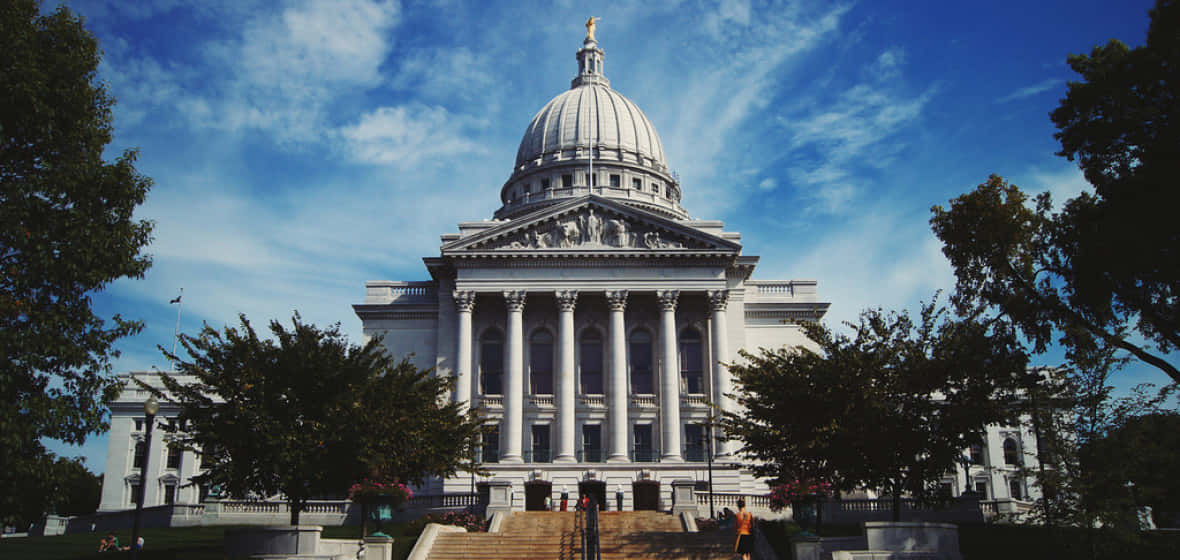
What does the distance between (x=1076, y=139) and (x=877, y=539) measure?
1649 centimetres

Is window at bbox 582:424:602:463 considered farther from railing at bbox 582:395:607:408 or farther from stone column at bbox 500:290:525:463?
stone column at bbox 500:290:525:463

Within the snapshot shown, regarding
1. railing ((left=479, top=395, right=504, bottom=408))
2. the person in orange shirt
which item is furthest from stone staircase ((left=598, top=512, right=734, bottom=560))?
railing ((left=479, top=395, right=504, bottom=408))

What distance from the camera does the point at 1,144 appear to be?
70.0 ft

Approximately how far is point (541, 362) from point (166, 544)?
26.2 metres

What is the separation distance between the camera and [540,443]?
53.8 metres

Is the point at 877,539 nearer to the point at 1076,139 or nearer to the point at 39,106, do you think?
the point at 1076,139

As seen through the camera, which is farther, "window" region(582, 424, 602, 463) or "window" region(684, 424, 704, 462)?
"window" region(582, 424, 602, 463)

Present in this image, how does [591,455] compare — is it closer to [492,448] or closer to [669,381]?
[492,448]

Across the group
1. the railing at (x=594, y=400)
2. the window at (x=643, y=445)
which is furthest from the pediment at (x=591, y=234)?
the window at (x=643, y=445)

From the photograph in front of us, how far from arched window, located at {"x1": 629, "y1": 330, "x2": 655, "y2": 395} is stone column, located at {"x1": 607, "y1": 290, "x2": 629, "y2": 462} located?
4.98 feet

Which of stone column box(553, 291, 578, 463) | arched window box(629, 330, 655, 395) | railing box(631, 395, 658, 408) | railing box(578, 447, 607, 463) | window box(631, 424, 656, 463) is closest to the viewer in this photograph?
stone column box(553, 291, 578, 463)

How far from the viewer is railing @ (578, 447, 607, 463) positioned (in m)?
52.8

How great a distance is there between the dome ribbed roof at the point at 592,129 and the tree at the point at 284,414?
51.6 metres

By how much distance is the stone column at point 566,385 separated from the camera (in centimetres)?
5144
